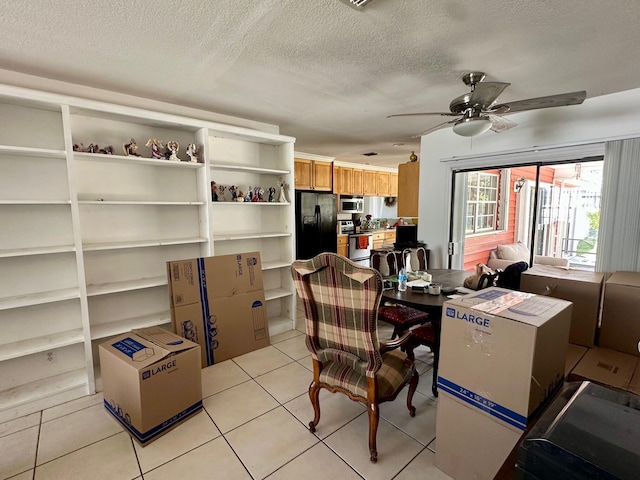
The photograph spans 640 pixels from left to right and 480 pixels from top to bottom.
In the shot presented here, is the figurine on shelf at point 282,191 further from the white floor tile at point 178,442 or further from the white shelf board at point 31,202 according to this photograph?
the white floor tile at point 178,442

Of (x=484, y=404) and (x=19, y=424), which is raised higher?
(x=484, y=404)

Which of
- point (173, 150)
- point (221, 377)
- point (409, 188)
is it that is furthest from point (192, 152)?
point (409, 188)

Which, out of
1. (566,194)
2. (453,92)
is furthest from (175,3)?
(566,194)

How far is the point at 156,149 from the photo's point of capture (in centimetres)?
260

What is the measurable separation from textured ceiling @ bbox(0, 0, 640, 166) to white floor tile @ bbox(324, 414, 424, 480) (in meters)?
2.39

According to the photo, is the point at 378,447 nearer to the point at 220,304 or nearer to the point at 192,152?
the point at 220,304

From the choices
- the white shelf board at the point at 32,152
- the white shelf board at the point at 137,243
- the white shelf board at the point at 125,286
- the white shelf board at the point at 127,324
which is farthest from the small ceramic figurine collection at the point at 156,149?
the white shelf board at the point at 127,324

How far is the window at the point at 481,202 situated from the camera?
4.21m

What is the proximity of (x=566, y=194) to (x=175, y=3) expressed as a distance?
4.01m

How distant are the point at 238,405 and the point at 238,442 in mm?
361

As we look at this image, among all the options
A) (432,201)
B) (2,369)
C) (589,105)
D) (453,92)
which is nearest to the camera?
(2,369)

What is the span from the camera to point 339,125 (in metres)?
3.50

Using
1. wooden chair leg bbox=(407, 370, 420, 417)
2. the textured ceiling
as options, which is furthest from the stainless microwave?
wooden chair leg bbox=(407, 370, 420, 417)

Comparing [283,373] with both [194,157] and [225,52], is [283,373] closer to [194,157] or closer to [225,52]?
[194,157]
